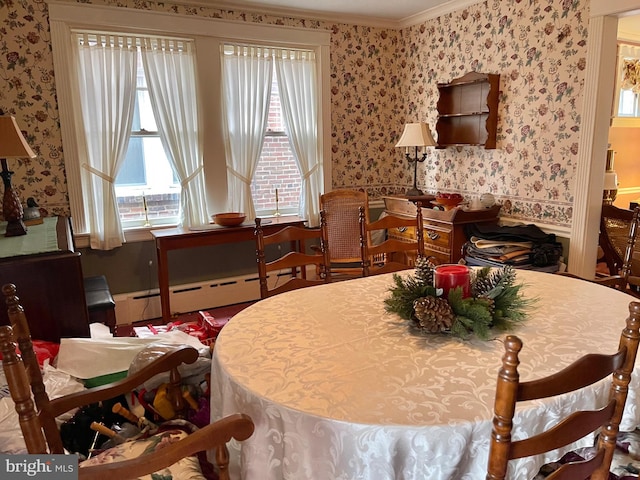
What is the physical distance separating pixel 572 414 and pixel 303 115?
363 cm

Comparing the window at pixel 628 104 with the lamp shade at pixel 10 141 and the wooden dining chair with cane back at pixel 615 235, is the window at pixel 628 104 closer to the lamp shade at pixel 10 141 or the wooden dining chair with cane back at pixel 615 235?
the wooden dining chair with cane back at pixel 615 235

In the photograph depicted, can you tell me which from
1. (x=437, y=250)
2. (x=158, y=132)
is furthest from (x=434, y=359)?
(x=158, y=132)

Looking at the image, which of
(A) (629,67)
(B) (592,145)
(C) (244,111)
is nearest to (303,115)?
(C) (244,111)

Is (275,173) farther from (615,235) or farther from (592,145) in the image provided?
(615,235)

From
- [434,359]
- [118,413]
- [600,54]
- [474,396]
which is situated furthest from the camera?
[600,54]

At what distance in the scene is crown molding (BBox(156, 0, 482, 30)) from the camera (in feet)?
12.1

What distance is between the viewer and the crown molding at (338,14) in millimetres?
3678

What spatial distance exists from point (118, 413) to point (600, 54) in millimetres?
3248

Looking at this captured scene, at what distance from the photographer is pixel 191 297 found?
155 inches

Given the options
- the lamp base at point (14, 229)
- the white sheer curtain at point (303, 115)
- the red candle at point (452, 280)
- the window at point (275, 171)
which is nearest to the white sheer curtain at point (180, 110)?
the window at point (275, 171)

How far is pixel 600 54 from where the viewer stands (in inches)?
112

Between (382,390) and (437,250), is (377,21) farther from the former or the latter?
(382,390)

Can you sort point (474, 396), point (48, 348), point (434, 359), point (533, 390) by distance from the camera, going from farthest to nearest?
point (48, 348), point (434, 359), point (474, 396), point (533, 390)

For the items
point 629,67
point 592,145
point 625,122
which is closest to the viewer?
point 592,145
